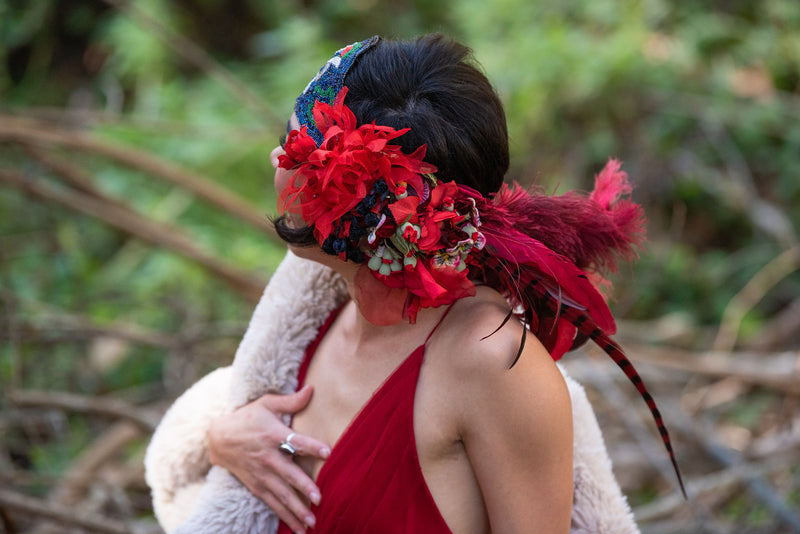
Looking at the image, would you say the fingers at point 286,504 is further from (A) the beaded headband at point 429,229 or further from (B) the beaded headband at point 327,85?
(B) the beaded headband at point 327,85

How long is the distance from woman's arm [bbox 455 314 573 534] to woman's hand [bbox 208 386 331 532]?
11.5 inches

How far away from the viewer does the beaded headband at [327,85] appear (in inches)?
39.5

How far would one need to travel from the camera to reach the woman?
36.9 inches

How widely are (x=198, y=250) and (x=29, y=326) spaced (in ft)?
2.24

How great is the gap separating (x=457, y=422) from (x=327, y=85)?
53 cm

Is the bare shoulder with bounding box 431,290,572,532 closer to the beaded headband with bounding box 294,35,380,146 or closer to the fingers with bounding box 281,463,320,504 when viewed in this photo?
the fingers with bounding box 281,463,320,504

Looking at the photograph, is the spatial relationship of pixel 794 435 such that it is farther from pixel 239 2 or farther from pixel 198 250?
pixel 239 2

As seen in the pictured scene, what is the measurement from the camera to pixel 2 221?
361 centimetres

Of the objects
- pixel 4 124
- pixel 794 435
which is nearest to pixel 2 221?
pixel 4 124

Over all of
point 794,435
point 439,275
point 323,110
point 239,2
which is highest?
point 239,2

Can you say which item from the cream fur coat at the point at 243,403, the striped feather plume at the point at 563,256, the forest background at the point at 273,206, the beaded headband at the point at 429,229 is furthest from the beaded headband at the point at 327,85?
the forest background at the point at 273,206

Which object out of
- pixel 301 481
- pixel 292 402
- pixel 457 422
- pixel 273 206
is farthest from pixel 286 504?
pixel 273 206

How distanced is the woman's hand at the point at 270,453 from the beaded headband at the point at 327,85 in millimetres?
488

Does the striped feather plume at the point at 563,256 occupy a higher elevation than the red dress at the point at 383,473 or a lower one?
higher
